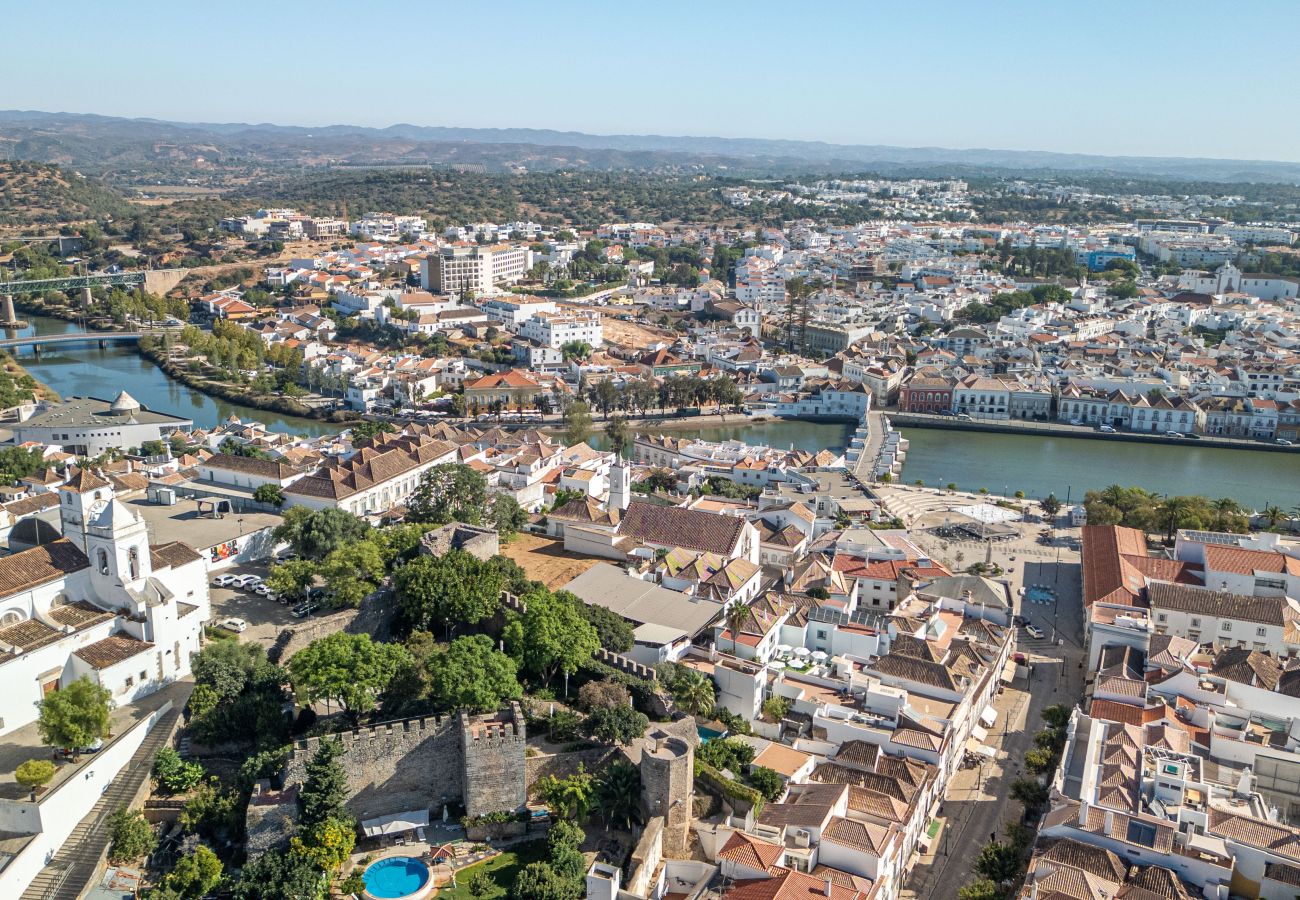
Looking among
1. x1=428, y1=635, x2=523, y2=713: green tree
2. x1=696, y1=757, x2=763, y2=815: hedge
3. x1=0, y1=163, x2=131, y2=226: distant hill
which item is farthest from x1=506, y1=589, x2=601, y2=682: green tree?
x1=0, y1=163, x2=131, y2=226: distant hill

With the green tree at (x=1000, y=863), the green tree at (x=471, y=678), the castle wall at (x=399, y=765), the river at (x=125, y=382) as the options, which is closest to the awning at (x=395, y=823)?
the castle wall at (x=399, y=765)

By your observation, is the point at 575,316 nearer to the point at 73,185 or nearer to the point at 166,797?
the point at 166,797

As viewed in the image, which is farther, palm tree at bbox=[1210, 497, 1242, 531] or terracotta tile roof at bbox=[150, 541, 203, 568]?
palm tree at bbox=[1210, 497, 1242, 531]

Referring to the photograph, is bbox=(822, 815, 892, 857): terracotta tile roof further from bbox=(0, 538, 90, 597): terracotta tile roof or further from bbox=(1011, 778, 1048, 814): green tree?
bbox=(0, 538, 90, 597): terracotta tile roof

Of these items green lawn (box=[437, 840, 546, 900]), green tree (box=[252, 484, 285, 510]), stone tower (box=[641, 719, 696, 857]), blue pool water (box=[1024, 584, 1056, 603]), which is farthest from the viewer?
green tree (box=[252, 484, 285, 510])

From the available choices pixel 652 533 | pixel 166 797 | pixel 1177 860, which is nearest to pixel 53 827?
→ pixel 166 797

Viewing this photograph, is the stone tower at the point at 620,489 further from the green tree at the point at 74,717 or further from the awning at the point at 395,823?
the green tree at the point at 74,717

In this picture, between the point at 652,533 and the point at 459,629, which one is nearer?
the point at 459,629
